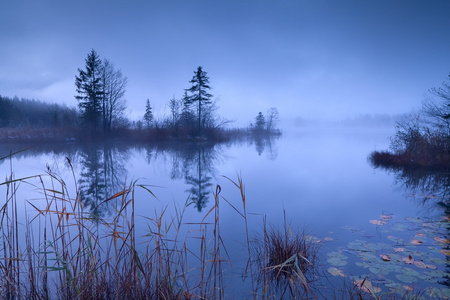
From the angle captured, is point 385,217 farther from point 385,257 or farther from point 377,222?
point 385,257

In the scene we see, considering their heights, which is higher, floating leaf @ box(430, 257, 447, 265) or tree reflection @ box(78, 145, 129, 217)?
tree reflection @ box(78, 145, 129, 217)

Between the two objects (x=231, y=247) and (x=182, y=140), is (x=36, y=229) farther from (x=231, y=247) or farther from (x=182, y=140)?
(x=182, y=140)

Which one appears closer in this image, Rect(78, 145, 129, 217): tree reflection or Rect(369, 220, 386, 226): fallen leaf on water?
Rect(369, 220, 386, 226): fallen leaf on water

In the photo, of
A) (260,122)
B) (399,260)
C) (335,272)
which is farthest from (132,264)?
(260,122)

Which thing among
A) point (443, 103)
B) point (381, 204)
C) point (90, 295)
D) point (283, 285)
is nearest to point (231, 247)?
point (283, 285)

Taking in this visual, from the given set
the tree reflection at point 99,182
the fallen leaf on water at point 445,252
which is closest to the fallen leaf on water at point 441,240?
the fallen leaf on water at point 445,252

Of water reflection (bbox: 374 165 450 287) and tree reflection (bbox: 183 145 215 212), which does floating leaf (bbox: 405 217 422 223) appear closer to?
water reflection (bbox: 374 165 450 287)

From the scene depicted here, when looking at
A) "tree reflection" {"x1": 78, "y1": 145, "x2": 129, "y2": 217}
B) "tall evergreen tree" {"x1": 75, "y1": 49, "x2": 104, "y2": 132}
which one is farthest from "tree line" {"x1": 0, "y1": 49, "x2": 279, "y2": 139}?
"tree reflection" {"x1": 78, "y1": 145, "x2": 129, "y2": 217}

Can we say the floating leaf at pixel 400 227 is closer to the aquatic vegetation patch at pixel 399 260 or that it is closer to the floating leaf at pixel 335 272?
the aquatic vegetation patch at pixel 399 260

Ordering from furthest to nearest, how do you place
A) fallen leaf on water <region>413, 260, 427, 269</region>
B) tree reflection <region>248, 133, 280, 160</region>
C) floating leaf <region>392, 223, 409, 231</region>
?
1. tree reflection <region>248, 133, 280, 160</region>
2. floating leaf <region>392, 223, 409, 231</region>
3. fallen leaf on water <region>413, 260, 427, 269</region>

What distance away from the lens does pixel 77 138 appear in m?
23.6

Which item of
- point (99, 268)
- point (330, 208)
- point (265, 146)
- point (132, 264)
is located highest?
point (265, 146)

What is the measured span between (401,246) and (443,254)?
0.48m

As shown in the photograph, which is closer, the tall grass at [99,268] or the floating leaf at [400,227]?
the tall grass at [99,268]
